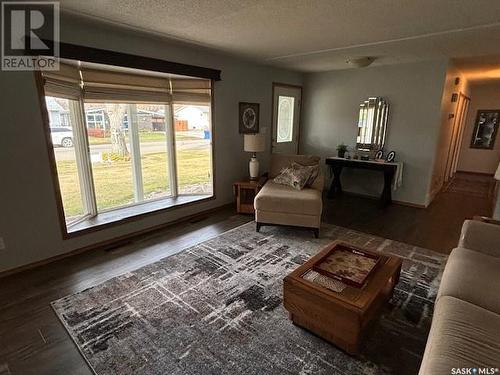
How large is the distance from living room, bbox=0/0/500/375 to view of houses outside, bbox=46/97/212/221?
2 centimetres

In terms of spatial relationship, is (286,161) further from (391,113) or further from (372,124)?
(391,113)

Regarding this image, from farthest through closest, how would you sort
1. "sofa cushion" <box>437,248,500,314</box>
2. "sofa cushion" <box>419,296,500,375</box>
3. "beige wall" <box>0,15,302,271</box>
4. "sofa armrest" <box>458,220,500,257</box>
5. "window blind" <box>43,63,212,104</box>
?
"window blind" <box>43,63,212,104</box>, "beige wall" <box>0,15,302,271</box>, "sofa armrest" <box>458,220,500,257</box>, "sofa cushion" <box>437,248,500,314</box>, "sofa cushion" <box>419,296,500,375</box>

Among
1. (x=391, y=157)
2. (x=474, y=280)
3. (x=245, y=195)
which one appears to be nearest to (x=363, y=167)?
(x=391, y=157)

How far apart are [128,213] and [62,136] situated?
114 cm

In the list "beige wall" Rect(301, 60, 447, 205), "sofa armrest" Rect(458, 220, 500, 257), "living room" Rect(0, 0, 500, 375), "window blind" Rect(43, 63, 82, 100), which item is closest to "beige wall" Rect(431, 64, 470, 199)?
"living room" Rect(0, 0, 500, 375)

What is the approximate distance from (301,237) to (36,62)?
3.17 m

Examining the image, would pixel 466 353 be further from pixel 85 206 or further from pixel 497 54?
pixel 497 54

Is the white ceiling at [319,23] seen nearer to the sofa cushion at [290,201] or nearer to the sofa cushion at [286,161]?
the sofa cushion at [286,161]

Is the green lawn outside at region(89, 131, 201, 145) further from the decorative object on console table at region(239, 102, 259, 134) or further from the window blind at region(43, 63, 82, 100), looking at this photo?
the decorative object on console table at region(239, 102, 259, 134)

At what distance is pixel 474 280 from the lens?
5.32ft

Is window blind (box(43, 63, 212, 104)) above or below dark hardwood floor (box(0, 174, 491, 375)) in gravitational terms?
above

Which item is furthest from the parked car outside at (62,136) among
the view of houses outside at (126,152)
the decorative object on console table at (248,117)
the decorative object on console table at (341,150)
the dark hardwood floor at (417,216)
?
the decorative object on console table at (341,150)

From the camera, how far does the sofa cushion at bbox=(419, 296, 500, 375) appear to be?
3.70 ft

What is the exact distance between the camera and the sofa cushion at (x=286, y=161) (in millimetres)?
3873
